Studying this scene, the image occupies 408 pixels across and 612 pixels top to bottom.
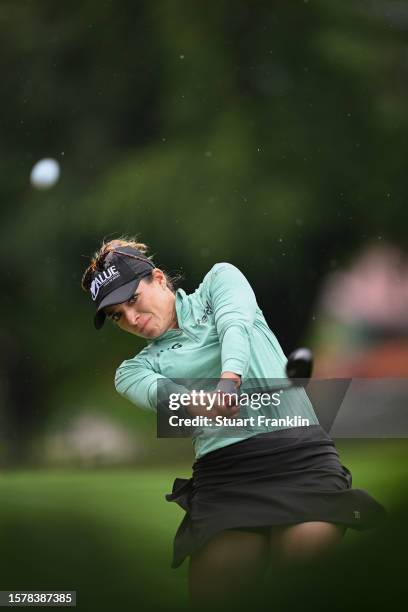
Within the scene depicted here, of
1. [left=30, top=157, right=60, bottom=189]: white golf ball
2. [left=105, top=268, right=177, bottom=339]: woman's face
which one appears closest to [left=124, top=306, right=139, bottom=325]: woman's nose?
[left=105, top=268, right=177, bottom=339]: woman's face

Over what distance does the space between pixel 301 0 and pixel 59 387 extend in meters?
0.80

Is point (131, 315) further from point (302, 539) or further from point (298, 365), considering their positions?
point (302, 539)

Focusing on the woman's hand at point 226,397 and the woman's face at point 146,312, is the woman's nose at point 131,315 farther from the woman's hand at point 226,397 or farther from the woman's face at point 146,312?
Answer: the woman's hand at point 226,397

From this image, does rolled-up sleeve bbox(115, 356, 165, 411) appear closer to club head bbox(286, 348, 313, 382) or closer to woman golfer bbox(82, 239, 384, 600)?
woman golfer bbox(82, 239, 384, 600)

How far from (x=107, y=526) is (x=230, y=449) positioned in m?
0.41

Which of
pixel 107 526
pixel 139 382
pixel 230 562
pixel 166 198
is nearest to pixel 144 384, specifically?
pixel 139 382

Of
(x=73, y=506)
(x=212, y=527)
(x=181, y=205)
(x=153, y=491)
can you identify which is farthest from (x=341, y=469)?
(x=181, y=205)

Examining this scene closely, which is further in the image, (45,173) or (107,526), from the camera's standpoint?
(45,173)

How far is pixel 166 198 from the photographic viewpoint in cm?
150

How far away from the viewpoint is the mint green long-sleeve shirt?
3.35ft

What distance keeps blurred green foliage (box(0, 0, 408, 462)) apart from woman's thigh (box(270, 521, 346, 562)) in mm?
467

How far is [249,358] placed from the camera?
3.24 feet

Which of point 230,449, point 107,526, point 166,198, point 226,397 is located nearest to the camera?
point 226,397

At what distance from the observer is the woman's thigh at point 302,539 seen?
102 cm
